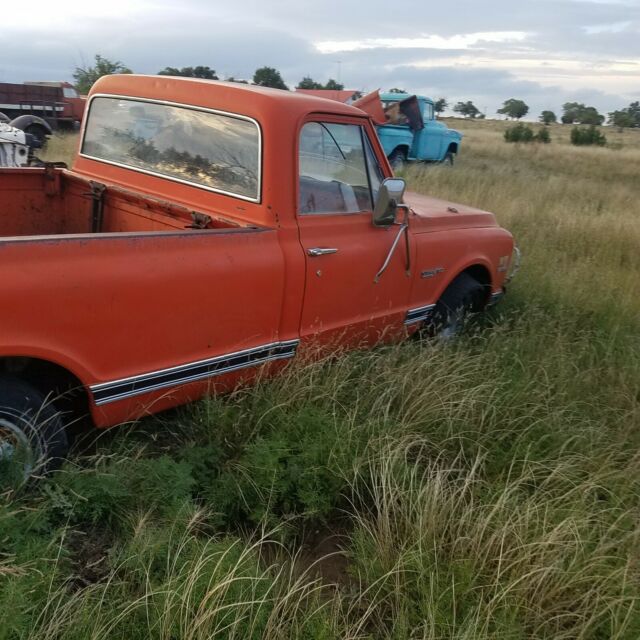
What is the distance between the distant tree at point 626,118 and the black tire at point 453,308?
71761 millimetres

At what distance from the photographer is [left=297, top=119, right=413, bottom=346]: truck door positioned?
3270mm

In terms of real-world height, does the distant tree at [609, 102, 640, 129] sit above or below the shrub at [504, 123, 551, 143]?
above

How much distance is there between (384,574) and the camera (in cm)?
229

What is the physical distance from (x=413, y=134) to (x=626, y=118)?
60.3m

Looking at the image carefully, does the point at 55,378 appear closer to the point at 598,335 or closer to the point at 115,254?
the point at 115,254

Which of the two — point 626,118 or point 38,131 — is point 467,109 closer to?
point 626,118

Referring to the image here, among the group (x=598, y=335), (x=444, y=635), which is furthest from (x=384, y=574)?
(x=598, y=335)

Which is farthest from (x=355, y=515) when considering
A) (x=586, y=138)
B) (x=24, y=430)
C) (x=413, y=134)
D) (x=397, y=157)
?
(x=586, y=138)

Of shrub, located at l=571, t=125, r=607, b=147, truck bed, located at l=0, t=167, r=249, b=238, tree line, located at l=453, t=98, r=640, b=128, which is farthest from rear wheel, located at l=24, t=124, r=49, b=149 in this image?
tree line, located at l=453, t=98, r=640, b=128

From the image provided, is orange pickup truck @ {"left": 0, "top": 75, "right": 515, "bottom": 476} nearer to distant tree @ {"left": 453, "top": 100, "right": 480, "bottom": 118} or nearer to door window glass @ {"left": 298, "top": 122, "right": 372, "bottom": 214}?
door window glass @ {"left": 298, "top": 122, "right": 372, "bottom": 214}

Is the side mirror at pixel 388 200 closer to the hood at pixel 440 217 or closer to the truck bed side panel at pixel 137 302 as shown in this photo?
the hood at pixel 440 217

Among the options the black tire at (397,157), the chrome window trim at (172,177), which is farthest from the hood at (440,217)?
the black tire at (397,157)

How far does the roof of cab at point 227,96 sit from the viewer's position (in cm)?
321

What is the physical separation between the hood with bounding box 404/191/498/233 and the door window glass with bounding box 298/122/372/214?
486 mm
